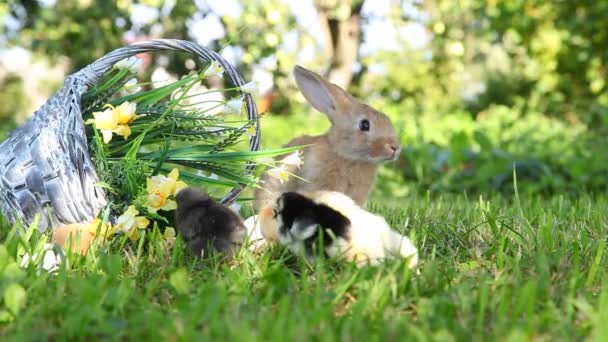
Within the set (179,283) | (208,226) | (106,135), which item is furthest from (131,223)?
(179,283)

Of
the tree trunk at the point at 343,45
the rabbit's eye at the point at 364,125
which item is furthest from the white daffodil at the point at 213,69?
the tree trunk at the point at 343,45

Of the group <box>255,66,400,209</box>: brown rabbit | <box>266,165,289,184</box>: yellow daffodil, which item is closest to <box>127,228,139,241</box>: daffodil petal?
<box>266,165,289,184</box>: yellow daffodil

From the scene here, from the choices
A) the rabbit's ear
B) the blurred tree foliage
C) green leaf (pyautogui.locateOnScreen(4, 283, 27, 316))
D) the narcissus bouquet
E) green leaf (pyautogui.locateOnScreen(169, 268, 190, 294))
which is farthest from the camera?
the blurred tree foliage

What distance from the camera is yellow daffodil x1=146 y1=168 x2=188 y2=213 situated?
117 inches

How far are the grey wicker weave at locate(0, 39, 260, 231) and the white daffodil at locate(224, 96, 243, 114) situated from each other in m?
0.19

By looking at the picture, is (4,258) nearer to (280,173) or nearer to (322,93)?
(280,173)

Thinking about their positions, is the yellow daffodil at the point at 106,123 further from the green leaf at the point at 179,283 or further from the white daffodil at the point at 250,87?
the green leaf at the point at 179,283

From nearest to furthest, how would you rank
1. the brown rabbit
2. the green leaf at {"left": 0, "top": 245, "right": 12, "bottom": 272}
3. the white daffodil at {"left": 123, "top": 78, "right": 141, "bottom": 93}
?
the green leaf at {"left": 0, "top": 245, "right": 12, "bottom": 272} → the white daffodil at {"left": 123, "top": 78, "right": 141, "bottom": 93} → the brown rabbit

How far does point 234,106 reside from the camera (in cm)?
333

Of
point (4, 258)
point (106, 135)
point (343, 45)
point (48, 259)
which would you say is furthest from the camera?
point (343, 45)

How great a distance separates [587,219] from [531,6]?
30.7 ft

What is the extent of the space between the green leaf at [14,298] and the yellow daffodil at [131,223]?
2.57 ft

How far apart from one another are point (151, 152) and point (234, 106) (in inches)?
18.0

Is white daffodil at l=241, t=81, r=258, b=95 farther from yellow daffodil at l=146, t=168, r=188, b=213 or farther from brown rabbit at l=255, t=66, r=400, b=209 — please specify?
brown rabbit at l=255, t=66, r=400, b=209
